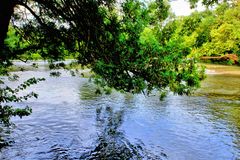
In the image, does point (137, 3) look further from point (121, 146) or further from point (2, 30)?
point (121, 146)

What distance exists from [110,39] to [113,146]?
8806 millimetres

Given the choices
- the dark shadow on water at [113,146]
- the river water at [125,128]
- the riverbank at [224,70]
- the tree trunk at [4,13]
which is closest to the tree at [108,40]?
the tree trunk at [4,13]

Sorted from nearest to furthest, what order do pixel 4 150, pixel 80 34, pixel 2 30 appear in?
pixel 2 30 → pixel 80 34 → pixel 4 150

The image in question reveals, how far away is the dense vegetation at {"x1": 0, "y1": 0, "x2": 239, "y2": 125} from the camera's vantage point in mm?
6031

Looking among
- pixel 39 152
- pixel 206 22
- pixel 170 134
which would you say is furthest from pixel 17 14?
pixel 206 22

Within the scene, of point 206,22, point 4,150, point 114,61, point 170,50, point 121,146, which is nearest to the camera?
point 114,61

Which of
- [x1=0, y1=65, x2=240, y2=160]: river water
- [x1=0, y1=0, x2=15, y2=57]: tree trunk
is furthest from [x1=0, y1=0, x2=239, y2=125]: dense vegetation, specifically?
[x1=0, y1=65, x2=240, y2=160]: river water

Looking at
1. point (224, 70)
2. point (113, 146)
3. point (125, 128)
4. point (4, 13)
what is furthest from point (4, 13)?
point (224, 70)

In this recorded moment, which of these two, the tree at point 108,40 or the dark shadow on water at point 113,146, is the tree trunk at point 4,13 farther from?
the dark shadow on water at point 113,146

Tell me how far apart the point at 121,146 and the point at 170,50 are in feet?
20.8

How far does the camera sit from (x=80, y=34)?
6.25 meters

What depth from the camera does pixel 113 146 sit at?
1487cm

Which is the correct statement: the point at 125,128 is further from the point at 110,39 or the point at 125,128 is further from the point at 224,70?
the point at 224,70

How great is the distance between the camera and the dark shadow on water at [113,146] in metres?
13.6
